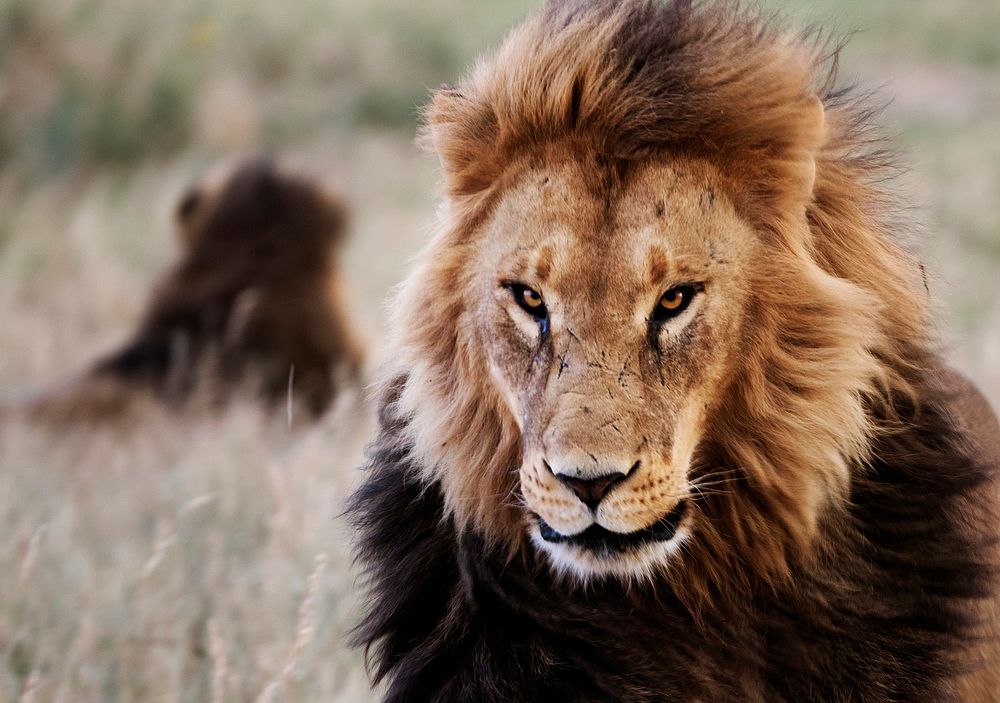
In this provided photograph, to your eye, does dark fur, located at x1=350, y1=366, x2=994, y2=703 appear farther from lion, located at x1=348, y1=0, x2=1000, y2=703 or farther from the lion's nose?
the lion's nose

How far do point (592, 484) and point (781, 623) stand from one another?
2.17 ft

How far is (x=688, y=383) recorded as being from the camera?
9.01 feet

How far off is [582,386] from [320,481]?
2610mm

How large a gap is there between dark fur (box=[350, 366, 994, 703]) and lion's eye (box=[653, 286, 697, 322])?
0.63 m

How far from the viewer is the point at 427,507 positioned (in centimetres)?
321

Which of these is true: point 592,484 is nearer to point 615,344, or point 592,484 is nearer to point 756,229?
point 615,344

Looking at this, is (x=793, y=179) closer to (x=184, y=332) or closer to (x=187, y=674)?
(x=187, y=674)

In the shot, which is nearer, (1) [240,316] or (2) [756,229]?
(2) [756,229]

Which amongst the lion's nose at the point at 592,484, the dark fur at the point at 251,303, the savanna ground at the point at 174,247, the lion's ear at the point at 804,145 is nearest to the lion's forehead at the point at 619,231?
the lion's ear at the point at 804,145

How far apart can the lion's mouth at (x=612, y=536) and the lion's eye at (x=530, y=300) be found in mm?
446

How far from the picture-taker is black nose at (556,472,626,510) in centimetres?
257

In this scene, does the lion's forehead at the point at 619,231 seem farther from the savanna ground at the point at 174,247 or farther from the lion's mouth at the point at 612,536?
the savanna ground at the point at 174,247

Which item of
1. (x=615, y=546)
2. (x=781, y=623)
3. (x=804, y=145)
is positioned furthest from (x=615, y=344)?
(x=781, y=623)

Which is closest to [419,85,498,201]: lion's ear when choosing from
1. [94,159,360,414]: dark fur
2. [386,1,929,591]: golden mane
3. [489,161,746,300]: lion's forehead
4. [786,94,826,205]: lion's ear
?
[386,1,929,591]: golden mane
